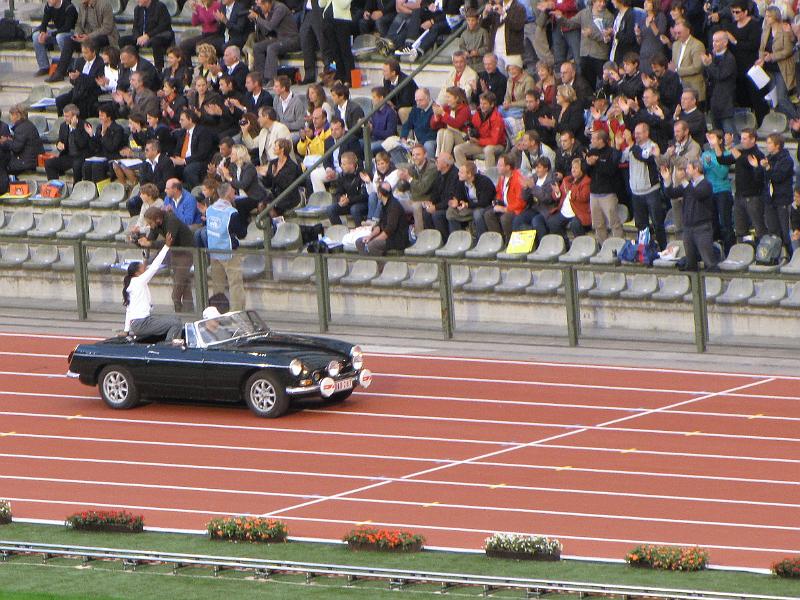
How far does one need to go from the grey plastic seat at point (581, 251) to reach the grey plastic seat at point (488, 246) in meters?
1.00

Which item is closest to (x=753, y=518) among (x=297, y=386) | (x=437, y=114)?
(x=297, y=386)

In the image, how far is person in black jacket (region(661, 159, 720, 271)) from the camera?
2492cm

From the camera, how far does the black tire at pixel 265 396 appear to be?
22.5m

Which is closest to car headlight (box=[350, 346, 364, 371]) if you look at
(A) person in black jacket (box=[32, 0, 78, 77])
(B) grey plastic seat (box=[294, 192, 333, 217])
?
(B) grey plastic seat (box=[294, 192, 333, 217])

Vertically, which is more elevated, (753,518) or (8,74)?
→ (8,74)

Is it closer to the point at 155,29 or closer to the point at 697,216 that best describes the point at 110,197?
the point at 155,29

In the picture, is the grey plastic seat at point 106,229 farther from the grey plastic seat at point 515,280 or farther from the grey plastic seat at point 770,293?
the grey plastic seat at point 770,293

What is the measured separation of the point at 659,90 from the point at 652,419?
6.28 m

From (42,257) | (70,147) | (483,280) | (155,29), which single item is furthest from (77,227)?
(483,280)

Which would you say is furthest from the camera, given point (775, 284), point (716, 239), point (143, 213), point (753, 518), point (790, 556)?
point (143, 213)

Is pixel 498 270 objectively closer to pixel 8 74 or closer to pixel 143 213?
pixel 143 213

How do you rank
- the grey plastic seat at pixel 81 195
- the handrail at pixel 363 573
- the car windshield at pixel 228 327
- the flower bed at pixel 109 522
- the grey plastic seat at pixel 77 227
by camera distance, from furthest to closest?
the grey plastic seat at pixel 81 195, the grey plastic seat at pixel 77 227, the car windshield at pixel 228 327, the flower bed at pixel 109 522, the handrail at pixel 363 573

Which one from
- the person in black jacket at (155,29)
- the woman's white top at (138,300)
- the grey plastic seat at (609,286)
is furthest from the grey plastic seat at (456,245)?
the person in black jacket at (155,29)

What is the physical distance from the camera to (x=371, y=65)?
1294 inches
